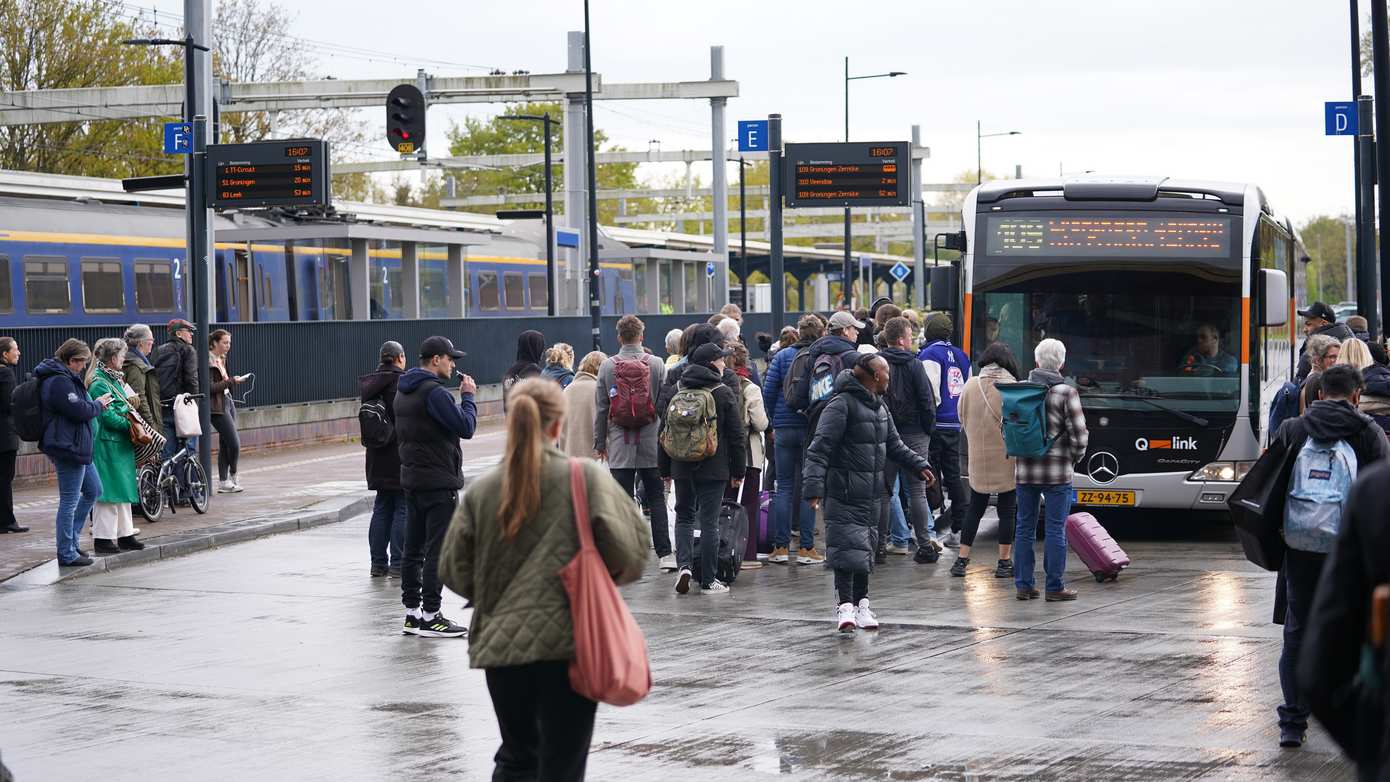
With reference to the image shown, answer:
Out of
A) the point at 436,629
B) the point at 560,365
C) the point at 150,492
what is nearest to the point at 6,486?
the point at 150,492

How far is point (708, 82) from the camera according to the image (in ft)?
156

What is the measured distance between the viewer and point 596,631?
17.6ft

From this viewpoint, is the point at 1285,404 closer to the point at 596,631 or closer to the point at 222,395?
the point at 596,631

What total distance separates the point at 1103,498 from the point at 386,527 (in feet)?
18.3

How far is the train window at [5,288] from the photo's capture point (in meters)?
27.6

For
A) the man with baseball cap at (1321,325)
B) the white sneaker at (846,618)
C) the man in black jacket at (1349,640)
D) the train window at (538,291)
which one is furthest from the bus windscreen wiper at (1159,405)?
the train window at (538,291)

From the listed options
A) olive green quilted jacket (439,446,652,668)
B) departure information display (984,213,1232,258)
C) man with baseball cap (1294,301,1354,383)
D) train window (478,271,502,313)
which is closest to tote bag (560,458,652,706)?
olive green quilted jacket (439,446,652,668)

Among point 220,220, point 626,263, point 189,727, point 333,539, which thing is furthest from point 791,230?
point 189,727

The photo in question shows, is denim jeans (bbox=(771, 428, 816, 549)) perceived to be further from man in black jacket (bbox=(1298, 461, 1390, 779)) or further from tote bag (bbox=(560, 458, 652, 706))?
man in black jacket (bbox=(1298, 461, 1390, 779))

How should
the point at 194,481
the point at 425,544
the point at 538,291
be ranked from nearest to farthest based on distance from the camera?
the point at 425,544
the point at 194,481
the point at 538,291

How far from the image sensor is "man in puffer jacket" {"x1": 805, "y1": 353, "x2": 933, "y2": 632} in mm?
10797

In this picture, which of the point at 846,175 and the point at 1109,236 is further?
the point at 846,175

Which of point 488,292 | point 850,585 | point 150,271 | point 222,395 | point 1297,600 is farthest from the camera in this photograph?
point 488,292

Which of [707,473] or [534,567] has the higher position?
[534,567]
